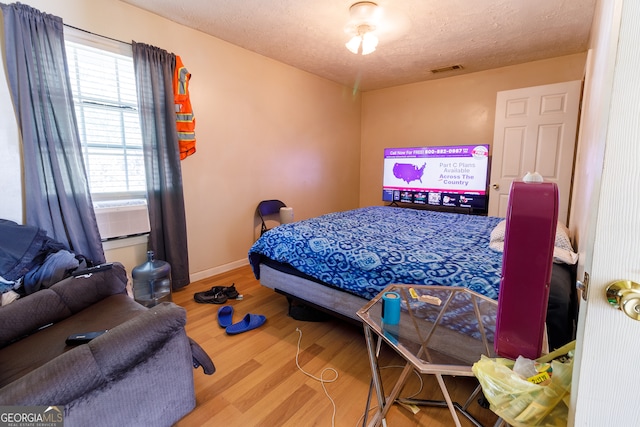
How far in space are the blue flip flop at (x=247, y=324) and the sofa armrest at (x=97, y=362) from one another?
2.75 feet

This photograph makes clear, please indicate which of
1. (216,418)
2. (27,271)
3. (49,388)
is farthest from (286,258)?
(27,271)

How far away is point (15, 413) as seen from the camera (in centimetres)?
Result: 89

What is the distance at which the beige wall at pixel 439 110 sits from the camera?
3.49 meters

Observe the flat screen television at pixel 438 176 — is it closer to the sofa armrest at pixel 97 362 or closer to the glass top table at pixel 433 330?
the glass top table at pixel 433 330

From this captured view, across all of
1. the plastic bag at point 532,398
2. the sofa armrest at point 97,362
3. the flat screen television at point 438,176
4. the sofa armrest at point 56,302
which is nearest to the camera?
the plastic bag at point 532,398

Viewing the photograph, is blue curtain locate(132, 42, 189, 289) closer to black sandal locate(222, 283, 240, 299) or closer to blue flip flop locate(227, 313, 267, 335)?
black sandal locate(222, 283, 240, 299)

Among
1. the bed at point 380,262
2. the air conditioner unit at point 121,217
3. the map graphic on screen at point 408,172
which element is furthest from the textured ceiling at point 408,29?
the bed at point 380,262

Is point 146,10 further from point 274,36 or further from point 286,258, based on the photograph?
point 286,258

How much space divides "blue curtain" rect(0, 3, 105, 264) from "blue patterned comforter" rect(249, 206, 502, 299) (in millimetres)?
1341

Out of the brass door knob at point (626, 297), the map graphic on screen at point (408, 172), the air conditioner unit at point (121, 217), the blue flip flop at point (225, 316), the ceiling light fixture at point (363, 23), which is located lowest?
the blue flip flop at point (225, 316)

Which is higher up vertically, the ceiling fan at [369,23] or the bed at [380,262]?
the ceiling fan at [369,23]

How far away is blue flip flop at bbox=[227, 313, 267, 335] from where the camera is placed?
212cm

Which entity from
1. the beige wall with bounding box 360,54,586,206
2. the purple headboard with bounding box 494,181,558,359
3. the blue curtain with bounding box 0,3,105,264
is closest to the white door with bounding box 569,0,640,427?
the purple headboard with bounding box 494,181,558,359

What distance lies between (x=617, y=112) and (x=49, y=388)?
5.19 feet
